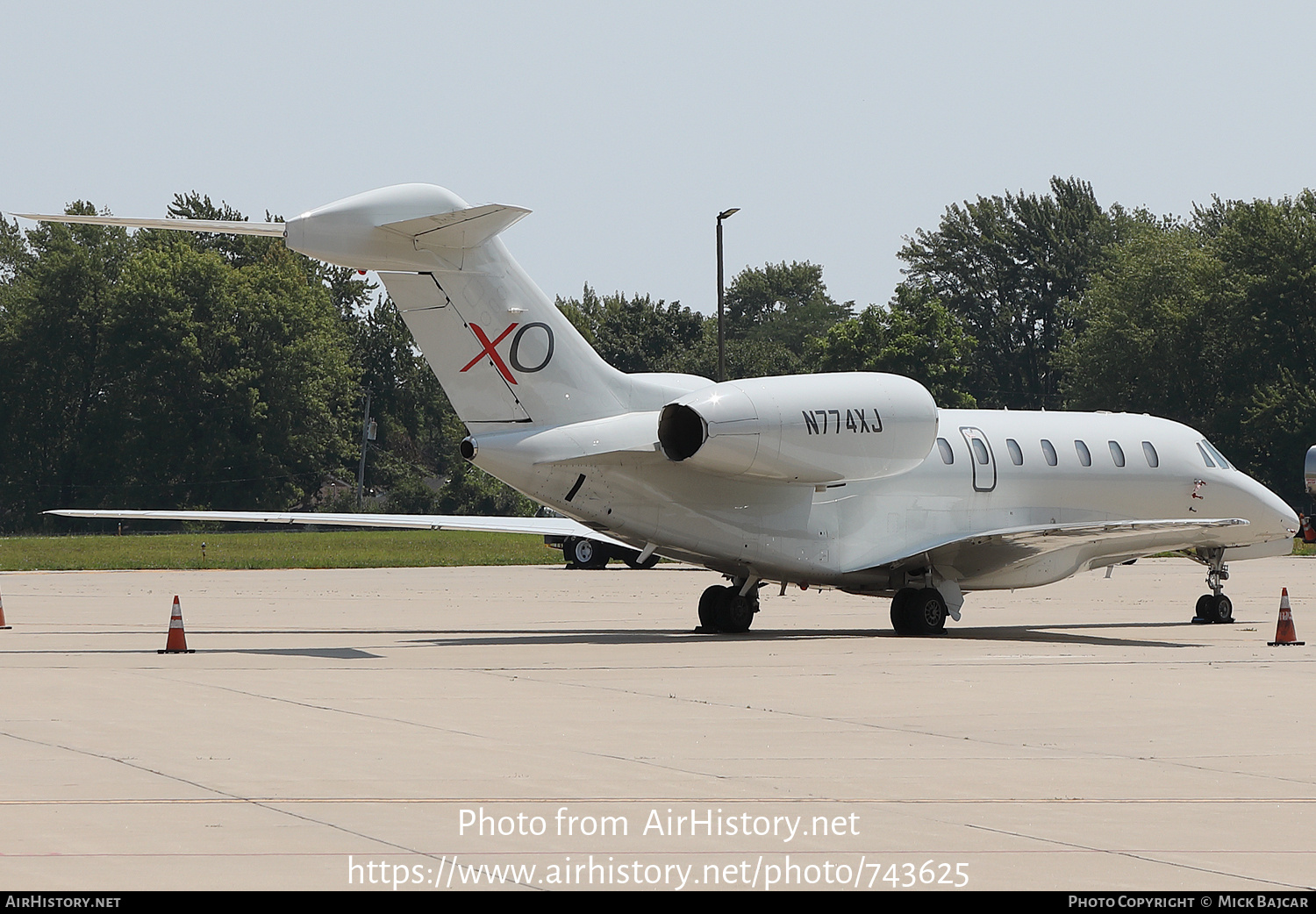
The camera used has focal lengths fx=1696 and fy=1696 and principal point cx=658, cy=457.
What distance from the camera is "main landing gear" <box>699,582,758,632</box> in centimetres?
2094

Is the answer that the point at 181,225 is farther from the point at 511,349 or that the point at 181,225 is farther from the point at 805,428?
the point at 805,428

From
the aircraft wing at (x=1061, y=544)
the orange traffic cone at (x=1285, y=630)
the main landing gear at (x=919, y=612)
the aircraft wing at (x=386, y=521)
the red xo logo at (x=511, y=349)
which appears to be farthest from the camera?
the main landing gear at (x=919, y=612)

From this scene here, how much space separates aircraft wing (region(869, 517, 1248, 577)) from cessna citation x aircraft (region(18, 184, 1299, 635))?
0.12 feet

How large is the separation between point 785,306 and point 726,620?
118 m

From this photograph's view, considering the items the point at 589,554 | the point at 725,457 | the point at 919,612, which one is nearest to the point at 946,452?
the point at 919,612

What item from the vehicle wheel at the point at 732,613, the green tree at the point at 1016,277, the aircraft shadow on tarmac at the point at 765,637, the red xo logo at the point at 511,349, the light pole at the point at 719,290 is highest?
the green tree at the point at 1016,277

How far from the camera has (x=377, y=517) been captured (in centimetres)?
2053

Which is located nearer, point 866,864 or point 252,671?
point 866,864

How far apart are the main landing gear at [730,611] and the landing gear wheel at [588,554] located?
65.3 ft

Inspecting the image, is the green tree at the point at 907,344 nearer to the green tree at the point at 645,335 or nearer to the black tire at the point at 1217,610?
the green tree at the point at 645,335

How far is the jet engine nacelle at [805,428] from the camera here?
1830 centimetres

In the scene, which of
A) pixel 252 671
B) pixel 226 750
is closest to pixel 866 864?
pixel 226 750

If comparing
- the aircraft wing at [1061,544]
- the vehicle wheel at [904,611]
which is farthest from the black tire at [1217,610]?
the vehicle wheel at [904,611]
